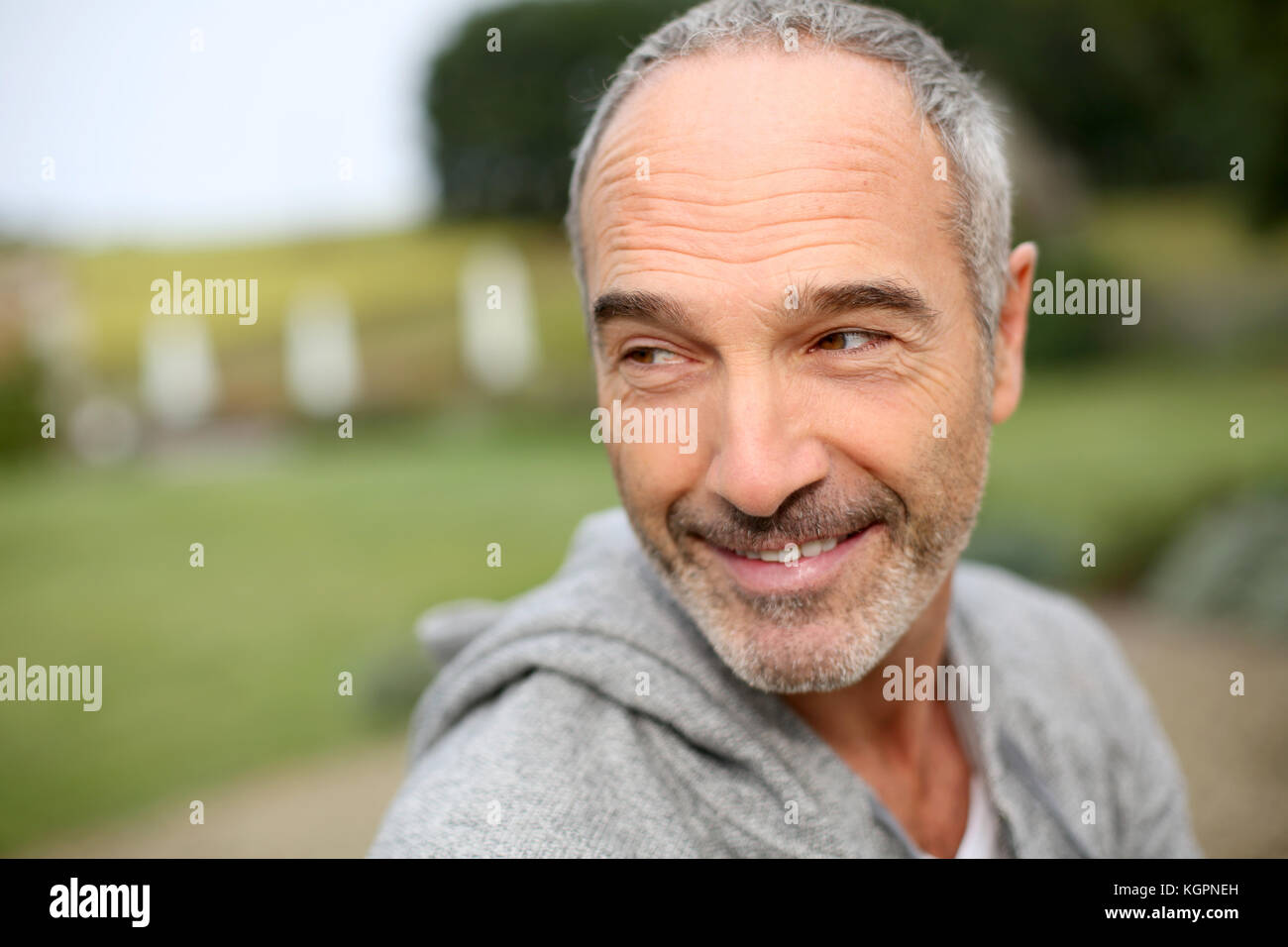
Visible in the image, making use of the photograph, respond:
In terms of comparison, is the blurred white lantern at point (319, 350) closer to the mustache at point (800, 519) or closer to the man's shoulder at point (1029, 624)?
the man's shoulder at point (1029, 624)

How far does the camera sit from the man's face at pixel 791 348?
143 cm

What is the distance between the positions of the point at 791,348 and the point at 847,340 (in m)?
0.12

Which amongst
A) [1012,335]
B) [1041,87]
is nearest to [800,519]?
[1012,335]

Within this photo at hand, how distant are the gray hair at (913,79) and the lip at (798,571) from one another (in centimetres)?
48

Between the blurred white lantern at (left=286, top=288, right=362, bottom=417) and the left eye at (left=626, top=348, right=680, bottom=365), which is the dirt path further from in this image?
the left eye at (left=626, top=348, right=680, bottom=365)

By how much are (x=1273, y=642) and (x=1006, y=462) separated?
2.98m

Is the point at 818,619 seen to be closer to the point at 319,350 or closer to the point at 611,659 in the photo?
the point at 611,659

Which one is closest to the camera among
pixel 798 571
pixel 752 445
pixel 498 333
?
pixel 752 445

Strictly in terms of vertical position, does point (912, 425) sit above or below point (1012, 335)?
below

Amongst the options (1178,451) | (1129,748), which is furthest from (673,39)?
(1178,451)

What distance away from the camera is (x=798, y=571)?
1504 millimetres
